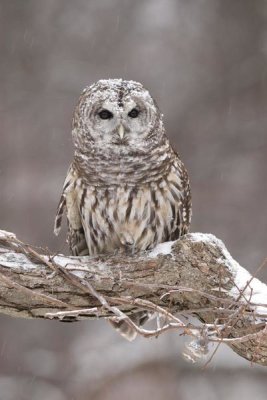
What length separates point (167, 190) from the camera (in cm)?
522

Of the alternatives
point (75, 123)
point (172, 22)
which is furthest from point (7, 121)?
point (75, 123)

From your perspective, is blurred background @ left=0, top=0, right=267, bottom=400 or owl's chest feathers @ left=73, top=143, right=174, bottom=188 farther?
blurred background @ left=0, top=0, right=267, bottom=400

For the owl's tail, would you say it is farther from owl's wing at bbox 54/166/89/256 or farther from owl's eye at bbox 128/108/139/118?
owl's eye at bbox 128/108/139/118

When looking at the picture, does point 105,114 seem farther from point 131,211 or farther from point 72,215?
point 72,215

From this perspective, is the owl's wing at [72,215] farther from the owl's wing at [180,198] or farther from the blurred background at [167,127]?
the blurred background at [167,127]

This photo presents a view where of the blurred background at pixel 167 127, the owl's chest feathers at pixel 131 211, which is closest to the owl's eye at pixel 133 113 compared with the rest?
the owl's chest feathers at pixel 131 211

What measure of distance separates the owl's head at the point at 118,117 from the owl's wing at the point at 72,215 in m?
0.22

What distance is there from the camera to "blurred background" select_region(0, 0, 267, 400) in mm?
8875

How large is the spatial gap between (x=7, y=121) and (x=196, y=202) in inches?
82.0

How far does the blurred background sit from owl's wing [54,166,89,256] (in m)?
3.03

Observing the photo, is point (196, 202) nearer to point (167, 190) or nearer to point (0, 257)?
point (167, 190)

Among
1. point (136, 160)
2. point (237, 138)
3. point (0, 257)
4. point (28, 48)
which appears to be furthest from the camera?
point (28, 48)

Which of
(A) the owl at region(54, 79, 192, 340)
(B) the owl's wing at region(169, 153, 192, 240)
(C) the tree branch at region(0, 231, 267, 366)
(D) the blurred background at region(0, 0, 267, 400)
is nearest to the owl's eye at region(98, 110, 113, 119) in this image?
(A) the owl at region(54, 79, 192, 340)

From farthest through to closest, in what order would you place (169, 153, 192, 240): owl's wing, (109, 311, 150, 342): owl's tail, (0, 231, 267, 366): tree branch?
(169, 153, 192, 240): owl's wing → (109, 311, 150, 342): owl's tail → (0, 231, 267, 366): tree branch
